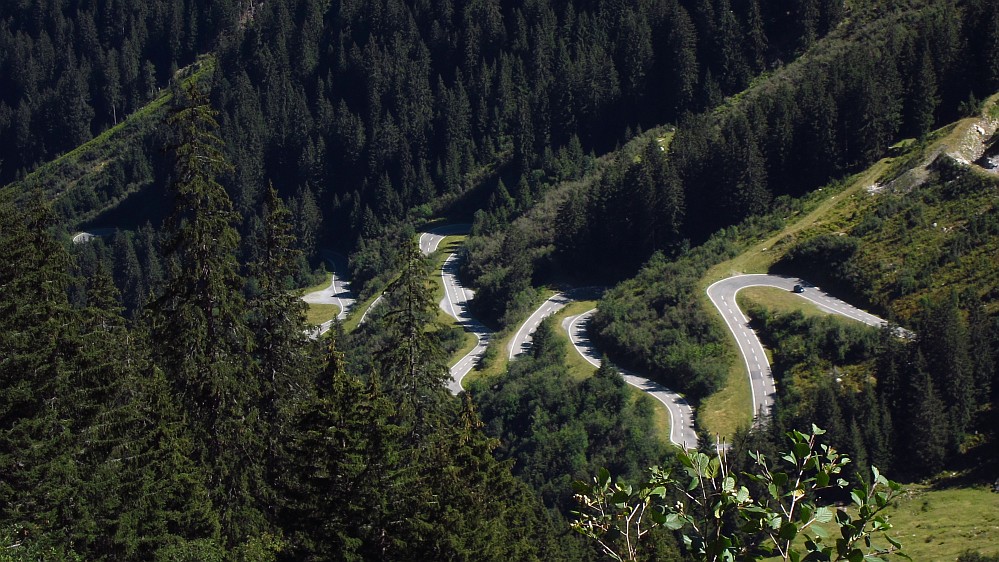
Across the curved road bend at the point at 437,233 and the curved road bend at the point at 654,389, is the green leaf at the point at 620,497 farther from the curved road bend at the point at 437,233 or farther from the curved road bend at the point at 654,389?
the curved road bend at the point at 437,233

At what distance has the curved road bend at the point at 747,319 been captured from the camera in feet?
196

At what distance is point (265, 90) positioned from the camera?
14625 centimetres

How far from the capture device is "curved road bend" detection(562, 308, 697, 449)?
192ft

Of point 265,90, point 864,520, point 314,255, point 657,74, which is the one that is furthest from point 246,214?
point 864,520

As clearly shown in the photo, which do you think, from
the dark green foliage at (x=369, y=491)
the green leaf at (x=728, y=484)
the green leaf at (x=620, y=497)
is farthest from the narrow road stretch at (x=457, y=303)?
the green leaf at (x=728, y=484)

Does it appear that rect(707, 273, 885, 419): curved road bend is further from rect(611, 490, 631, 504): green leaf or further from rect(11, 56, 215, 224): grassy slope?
rect(11, 56, 215, 224): grassy slope

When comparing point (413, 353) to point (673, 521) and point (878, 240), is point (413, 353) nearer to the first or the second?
point (673, 521)

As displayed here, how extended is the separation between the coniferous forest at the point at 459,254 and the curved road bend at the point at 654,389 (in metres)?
0.96

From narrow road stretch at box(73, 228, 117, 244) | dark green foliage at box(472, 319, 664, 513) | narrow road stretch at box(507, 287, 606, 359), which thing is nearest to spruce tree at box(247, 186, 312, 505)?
dark green foliage at box(472, 319, 664, 513)

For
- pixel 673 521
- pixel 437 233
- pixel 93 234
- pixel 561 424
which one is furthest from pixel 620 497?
pixel 93 234

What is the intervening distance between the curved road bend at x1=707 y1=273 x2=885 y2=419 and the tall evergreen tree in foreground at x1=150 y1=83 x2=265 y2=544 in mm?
37814

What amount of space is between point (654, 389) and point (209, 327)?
4515 centimetres

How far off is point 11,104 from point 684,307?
15686 centimetres

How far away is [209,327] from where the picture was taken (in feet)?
77.4
